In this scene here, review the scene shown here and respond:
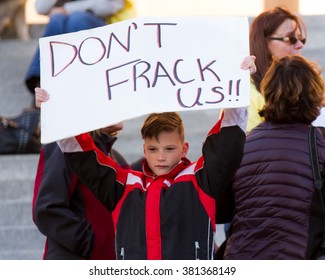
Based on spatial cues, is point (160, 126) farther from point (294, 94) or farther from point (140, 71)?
point (294, 94)

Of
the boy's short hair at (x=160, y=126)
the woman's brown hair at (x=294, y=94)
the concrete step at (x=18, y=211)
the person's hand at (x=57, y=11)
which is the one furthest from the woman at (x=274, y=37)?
the person's hand at (x=57, y=11)

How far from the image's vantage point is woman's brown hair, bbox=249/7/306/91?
5914 millimetres

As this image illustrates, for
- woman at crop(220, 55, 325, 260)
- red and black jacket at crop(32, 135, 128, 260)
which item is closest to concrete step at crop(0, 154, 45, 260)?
red and black jacket at crop(32, 135, 128, 260)

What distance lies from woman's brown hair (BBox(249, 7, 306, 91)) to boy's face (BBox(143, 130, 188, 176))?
114 cm

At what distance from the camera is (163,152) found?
4.80m

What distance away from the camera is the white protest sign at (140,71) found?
4.51 meters

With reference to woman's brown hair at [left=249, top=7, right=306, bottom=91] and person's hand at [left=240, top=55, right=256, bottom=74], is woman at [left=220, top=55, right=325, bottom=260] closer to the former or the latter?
person's hand at [left=240, top=55, right=256, bottom=74]

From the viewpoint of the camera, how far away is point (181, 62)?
4.58 m

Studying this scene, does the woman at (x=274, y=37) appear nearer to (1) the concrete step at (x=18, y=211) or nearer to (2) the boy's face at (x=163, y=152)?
(2) the boy's face at (x=163, y=152)

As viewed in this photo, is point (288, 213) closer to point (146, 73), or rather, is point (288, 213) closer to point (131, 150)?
point (146, 73)

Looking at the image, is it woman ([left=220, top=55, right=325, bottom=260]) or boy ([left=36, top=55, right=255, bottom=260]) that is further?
woman ([left=220, top=55, right=325, bottom=260])

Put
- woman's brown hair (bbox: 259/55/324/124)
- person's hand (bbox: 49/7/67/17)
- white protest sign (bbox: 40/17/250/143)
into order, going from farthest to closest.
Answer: person's hand (bbox: 49/7/67/17)
woman's brown hair (bbox: 259/55/324/124)
white protest sign (bbox: 40/17/250/143)

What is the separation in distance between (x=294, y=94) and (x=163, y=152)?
0.61 meters
